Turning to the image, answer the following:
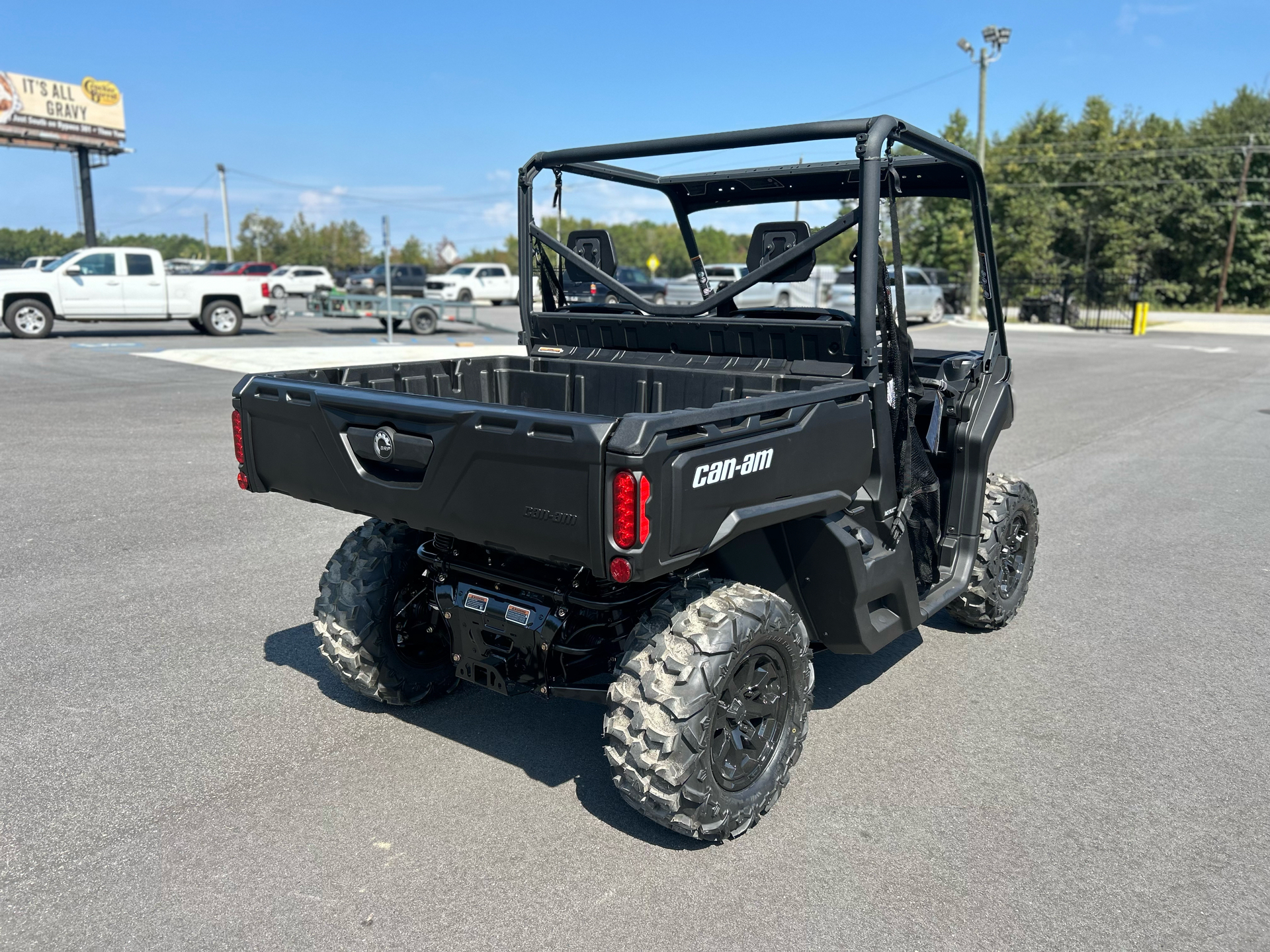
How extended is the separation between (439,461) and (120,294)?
21767mm

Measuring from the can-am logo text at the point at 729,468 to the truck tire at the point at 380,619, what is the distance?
1.61 meters

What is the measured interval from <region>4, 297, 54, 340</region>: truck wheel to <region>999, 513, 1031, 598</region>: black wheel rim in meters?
21.3

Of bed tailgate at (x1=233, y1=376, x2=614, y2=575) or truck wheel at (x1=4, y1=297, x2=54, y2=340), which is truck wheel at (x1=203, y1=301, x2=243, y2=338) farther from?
bed tailgate at (x1=233, y1=376, x2=614, y2=575)

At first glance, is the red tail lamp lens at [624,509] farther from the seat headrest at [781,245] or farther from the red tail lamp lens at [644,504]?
the seat headrest at [781,245]

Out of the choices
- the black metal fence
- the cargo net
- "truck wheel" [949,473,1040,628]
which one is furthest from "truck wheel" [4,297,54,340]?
the black metal fence

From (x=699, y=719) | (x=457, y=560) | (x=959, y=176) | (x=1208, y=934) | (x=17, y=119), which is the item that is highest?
(x=17, y=119)

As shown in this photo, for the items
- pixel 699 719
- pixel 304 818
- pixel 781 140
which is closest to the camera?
pixel 699 719

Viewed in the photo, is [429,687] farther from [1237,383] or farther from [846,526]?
[1237,383]

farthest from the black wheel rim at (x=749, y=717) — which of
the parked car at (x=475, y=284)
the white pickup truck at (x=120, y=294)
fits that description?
the parked car at (x=475, y=284)

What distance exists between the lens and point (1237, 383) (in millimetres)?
A: 17562

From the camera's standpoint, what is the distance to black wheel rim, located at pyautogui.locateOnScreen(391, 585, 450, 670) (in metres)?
4.07

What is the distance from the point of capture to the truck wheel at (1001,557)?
4898 millimetres

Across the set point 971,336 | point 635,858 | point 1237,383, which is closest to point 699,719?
point 635,858

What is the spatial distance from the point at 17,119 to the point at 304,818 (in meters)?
45.5
